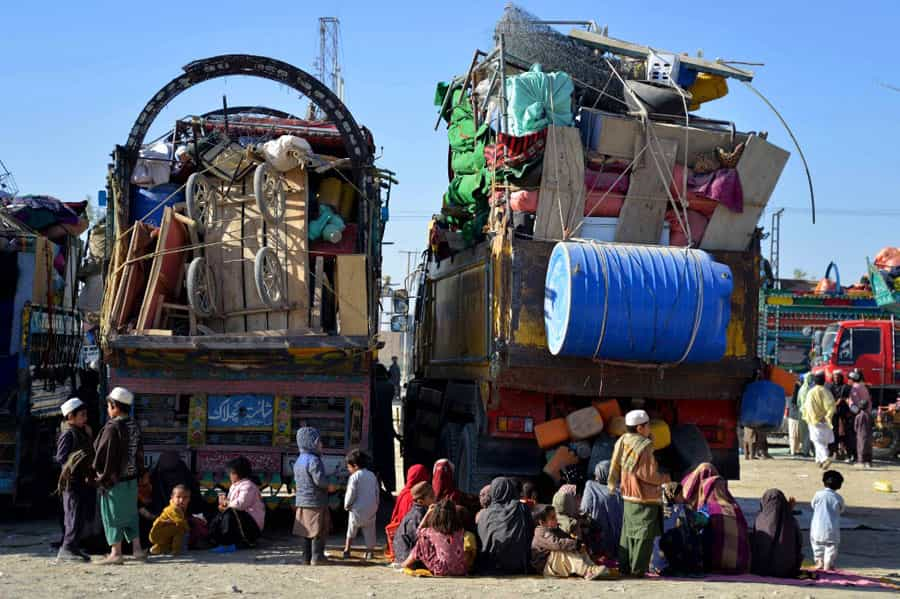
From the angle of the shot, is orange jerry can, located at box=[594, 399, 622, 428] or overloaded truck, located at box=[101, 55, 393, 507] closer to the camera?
overloaded truck, located at box=[101, 55, 393, 507]

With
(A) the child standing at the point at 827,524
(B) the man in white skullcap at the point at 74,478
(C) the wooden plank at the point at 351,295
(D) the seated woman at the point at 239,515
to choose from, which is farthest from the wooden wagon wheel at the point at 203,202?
(A) the child standing at the point at 827,524

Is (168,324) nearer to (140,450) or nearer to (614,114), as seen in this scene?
(140,450)

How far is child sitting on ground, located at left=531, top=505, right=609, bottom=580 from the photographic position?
8.18 meters

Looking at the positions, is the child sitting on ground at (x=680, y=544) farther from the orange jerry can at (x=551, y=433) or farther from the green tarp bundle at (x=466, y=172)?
the green tarp bundle at (x=466, y=172)

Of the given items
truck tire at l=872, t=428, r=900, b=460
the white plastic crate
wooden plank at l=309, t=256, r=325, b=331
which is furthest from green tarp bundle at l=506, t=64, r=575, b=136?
truck tire at l=872, t=428, r=900, b=460

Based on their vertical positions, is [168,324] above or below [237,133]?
below

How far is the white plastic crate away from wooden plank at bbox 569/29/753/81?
118 mm

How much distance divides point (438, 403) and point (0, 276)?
4.89 meters

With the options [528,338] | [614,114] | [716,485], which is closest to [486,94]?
[614,114]

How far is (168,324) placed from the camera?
9953 millimetres

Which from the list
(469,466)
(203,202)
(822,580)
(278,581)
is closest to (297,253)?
(203,202)

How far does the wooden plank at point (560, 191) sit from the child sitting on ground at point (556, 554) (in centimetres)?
287

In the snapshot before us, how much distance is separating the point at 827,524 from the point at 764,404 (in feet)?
5.35

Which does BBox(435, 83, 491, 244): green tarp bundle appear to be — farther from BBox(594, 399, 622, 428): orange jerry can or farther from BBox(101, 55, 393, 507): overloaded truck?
BBox(594, 399, 622, 428): orange jerry can
